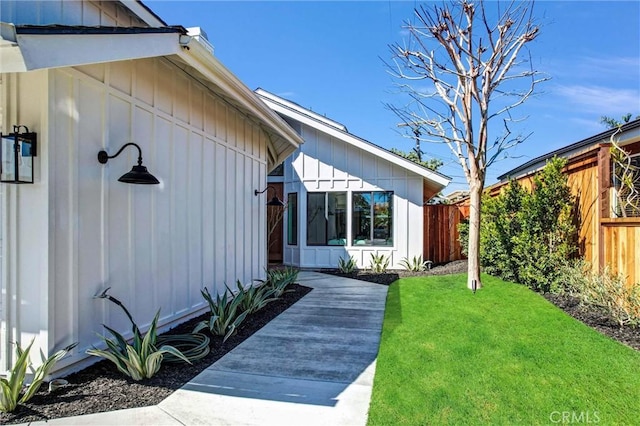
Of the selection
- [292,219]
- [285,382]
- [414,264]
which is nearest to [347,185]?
[292,219]

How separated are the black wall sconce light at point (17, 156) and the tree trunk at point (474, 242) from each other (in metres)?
7.30

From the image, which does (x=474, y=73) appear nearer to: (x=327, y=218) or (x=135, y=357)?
(x=327, y=218)

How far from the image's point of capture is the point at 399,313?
600 cm

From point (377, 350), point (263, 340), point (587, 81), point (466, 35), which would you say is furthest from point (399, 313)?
point (587, 81)

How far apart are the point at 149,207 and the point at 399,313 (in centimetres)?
417

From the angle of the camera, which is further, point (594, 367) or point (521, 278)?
point (521, 278)

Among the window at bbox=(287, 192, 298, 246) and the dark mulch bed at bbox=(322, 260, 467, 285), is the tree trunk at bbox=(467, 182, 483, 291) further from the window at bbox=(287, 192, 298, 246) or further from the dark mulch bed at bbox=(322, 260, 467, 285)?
the window at bbox=(287, 192, 298, 246)

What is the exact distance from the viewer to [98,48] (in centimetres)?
294

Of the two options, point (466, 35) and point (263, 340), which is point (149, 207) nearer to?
point (263, 340)

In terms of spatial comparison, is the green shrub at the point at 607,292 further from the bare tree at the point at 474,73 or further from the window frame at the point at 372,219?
the window frame at the point at 372,219

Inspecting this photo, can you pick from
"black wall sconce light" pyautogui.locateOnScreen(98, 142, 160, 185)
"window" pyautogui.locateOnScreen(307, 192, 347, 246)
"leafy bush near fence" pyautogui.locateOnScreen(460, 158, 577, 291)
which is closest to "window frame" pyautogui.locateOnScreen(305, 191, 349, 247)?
"window" pyautogui.locateOnScreen(307, 192, 347, 246)

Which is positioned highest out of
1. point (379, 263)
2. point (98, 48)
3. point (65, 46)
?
point (98, 48)

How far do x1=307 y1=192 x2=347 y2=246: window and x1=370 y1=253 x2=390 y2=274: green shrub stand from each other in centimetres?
106

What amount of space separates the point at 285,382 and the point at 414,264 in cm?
806
